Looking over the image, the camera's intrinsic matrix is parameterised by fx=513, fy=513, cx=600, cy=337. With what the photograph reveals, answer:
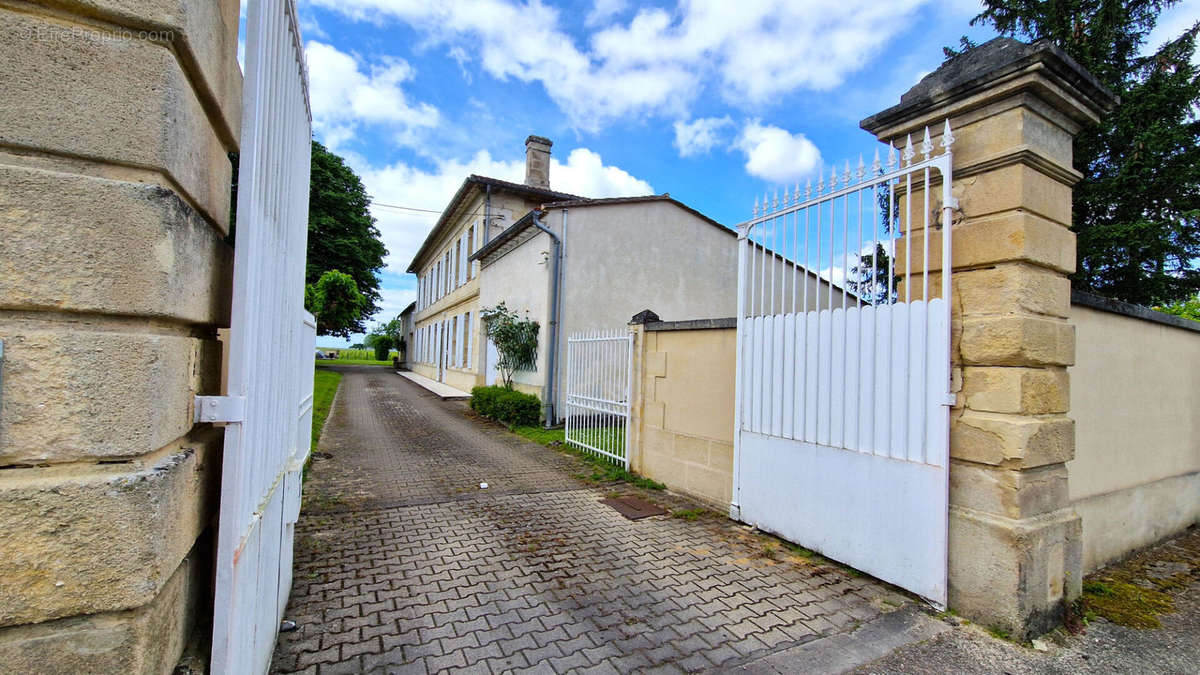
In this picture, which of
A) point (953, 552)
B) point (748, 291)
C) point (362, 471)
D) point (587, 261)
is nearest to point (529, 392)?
point (587, 261)

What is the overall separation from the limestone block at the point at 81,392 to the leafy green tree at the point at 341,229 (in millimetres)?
23881

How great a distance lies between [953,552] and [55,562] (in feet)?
12.9

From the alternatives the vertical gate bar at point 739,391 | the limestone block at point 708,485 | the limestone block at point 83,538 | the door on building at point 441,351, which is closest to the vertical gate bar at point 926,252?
the vertical gate bar at point 739,391

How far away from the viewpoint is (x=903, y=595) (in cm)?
327

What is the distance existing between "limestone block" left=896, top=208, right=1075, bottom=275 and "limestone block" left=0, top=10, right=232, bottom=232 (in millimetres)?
3806

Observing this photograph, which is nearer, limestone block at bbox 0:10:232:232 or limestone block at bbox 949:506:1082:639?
limestone block at bbox 0:10:232:232

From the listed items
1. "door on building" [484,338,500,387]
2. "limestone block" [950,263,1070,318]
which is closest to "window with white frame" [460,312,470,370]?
"door on building" [484,338,500,387]

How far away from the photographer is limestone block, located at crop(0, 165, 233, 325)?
1.09m

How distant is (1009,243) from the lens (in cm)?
300

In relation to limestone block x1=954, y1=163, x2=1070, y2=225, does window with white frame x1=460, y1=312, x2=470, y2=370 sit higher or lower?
lower

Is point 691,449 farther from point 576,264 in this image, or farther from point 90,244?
point 576,264

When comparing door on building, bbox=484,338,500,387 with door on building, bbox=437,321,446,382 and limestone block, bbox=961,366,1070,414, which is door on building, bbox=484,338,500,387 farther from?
limestone block, bbox=961,366,1070,414

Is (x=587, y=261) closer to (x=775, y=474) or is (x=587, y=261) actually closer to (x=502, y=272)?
(x=502, y=272)

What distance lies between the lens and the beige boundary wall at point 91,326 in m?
1.09
